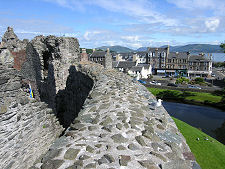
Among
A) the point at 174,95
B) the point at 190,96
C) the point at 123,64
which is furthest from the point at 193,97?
the point at 123,64

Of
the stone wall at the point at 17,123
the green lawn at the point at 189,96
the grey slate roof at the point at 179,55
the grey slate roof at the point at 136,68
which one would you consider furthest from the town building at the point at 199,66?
the stone wall at the point at 17,123

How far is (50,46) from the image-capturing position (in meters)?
12.3

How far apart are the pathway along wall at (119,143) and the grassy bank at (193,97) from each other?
3266 cm

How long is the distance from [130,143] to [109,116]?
114 cm

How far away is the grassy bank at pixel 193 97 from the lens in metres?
33.0

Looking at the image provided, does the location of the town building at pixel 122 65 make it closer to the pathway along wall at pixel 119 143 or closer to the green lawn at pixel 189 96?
the green lawn at pixel 189 96

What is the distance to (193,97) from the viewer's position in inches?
1435

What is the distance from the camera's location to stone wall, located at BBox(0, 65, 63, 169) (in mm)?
4359

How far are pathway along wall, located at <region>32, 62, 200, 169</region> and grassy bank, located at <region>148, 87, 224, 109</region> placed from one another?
1286 inches

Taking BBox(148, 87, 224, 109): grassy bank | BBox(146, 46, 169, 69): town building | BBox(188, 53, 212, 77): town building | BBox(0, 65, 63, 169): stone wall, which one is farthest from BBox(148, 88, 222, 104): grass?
BBox(146, 46, 169, 69): town building

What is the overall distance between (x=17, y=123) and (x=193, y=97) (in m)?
37.3

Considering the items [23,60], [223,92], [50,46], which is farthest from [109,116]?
[223,92]

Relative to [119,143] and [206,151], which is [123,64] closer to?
[206,151]

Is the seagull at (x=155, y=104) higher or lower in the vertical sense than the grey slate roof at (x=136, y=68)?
higher
